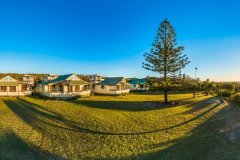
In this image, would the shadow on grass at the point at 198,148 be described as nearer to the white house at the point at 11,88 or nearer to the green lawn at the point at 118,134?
the green lawn at the point at 118,134

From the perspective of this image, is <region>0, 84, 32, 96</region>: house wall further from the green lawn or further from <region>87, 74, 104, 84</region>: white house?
<region>87, 74, 104, 84</region>: white house

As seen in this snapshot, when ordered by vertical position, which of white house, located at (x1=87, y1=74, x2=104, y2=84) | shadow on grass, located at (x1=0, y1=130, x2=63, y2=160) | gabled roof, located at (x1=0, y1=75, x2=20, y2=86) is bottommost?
shadow on grass, located at (x1=0, y1=130, x2=63, y2=160)

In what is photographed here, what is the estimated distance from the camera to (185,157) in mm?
→ 14414

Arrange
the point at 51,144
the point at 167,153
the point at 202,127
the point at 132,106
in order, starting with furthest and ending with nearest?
the point at 132,106 < the point at 202,127 < the point at 51,144 < the point at 167,153

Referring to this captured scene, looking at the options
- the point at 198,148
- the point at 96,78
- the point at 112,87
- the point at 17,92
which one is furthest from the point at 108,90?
the point at 198,148

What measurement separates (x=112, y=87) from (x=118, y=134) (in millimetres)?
30500

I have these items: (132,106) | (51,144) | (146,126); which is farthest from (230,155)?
(132,106)

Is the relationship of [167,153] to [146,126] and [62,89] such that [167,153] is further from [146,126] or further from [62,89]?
Result: [62,89]

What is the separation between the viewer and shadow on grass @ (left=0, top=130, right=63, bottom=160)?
588 inches

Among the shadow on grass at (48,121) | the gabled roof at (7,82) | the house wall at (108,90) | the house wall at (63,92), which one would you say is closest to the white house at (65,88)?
the house wall at (63,92)

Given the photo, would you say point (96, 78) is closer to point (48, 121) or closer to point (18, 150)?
point (48, 121)

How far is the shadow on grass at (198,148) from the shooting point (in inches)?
569

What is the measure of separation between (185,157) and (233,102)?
29.5 metres

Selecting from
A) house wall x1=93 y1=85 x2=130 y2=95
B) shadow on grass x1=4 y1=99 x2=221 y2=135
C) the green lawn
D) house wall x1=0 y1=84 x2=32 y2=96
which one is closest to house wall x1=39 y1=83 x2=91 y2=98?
house wall x1=0 y1=84 x2=32 y2=96
